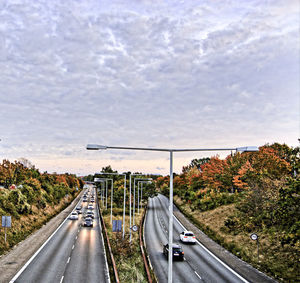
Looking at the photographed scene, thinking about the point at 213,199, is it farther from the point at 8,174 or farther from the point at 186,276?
the point at 8,174

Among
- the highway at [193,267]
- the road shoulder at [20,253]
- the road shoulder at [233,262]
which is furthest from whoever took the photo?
the road shoulder at [233,262]

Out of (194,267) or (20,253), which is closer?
(194,267)

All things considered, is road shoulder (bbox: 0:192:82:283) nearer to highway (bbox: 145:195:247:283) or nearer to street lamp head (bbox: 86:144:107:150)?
highway (bbox: 145:195:247:283)

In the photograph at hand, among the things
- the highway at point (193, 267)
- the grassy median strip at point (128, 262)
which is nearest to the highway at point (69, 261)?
the grassy median strip at point (128, 262)

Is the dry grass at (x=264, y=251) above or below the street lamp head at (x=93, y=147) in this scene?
below

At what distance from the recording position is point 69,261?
27.1 m

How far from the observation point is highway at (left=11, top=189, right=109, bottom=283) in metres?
22.2

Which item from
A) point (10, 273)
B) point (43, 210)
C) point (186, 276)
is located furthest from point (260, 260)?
point (43, 210)

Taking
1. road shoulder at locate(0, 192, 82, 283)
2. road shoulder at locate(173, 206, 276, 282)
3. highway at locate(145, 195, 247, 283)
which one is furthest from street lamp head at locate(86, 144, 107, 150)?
road shoulder at locate(173, 206, 276, 282)

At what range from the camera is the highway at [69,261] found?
876 inches

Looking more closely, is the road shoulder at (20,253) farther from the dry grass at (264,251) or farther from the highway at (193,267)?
the dry grass at (264,251)

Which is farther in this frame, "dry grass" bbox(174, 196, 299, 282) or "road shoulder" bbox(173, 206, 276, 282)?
"dry grass" bbox(174, 196, 299, 282)

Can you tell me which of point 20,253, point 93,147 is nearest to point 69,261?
point 20,253

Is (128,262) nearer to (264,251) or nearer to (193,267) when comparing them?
(193,267)
